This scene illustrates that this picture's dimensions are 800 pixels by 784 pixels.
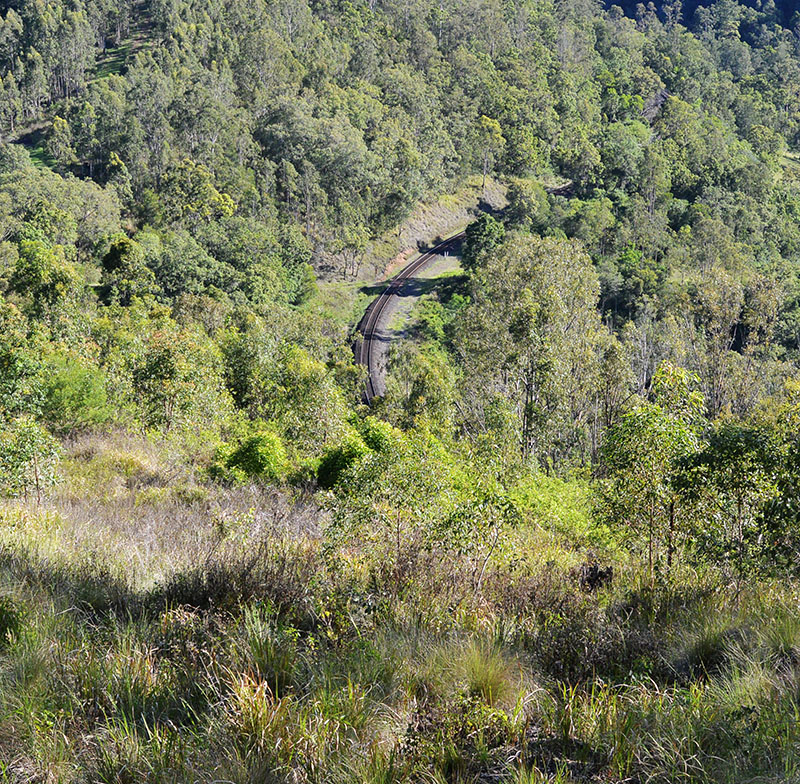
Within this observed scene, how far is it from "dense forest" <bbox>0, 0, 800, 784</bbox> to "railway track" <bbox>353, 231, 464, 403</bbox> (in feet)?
4.23

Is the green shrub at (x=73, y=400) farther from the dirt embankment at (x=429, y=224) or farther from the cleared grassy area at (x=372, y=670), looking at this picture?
the dirt embankment at (x=429, y=224)

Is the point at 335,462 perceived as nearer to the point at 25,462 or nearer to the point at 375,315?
the point at 25,462

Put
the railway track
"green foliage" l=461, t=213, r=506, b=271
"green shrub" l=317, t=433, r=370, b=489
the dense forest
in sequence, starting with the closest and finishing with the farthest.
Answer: the dense forest < "green shrub" l=317, t=433, r=370, b=489 < the railway track < "green foliage" l=461, t=213, r=506, b=271

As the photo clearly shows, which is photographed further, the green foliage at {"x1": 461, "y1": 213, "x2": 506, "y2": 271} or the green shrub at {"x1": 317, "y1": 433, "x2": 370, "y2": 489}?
the green foliage at {"x1": 461, "y1": 213, "x2": 506, "y2": 271}

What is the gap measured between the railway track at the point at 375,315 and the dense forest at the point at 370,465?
1.29 meters

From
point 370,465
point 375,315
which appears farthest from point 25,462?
point 375,315

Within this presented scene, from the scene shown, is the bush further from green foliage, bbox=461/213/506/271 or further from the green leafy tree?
green foliage, bbox=461/213/506/271

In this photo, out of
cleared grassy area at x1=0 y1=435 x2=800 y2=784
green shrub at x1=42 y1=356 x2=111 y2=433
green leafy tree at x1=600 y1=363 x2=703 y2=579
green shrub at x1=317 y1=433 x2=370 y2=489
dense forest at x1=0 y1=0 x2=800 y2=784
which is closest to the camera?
cleared grassy area at x1=0 y1=435 x2=800 y2=784

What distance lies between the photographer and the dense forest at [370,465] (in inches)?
100

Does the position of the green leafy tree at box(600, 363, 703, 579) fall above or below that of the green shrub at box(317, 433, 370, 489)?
above

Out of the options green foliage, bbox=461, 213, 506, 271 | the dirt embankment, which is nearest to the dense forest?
green foliage, bbox=461, 213, 506, 271

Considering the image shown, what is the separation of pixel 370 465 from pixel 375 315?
3838 cm

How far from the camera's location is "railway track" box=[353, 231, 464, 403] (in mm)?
37188

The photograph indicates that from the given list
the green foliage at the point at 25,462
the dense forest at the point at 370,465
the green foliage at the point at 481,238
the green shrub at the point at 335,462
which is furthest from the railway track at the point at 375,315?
the green foliage at the point at 25,462
